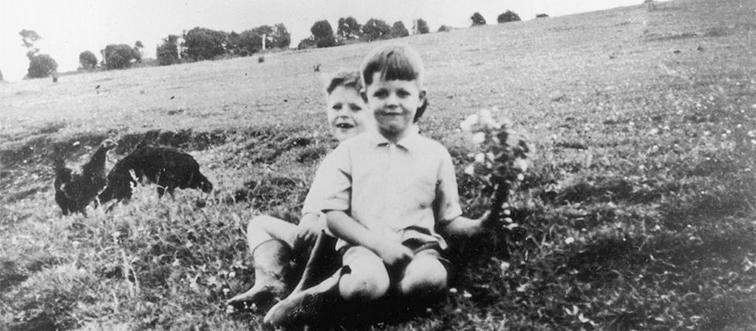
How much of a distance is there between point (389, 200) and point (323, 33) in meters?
1.97

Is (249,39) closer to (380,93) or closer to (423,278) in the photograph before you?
(380,93)

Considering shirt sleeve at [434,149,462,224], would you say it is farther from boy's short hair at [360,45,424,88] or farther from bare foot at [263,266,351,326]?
bare foot at [263,266,351,326]

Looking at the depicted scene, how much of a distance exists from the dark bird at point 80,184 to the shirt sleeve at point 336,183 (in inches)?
99.6

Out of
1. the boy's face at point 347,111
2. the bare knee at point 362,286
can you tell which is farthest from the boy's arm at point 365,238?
the boy's face at point 347,111

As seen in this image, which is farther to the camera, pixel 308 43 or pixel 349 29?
pixel 308 43

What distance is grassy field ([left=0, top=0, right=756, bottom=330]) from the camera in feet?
9.35

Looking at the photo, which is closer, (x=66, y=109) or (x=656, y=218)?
(x=656, y=218)

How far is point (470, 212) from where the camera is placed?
3.47 meters

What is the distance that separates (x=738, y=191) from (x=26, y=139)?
719cm

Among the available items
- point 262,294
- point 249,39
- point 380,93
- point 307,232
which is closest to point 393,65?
point 380,93

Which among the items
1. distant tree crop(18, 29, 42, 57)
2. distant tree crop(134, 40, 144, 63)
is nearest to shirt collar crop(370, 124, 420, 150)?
distant tree crop(134, 40, 144, 63)

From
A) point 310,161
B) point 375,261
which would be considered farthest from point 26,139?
point 375,261

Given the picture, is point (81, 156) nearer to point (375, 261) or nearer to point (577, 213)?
point (375, 261)

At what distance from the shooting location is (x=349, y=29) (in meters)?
4.27
